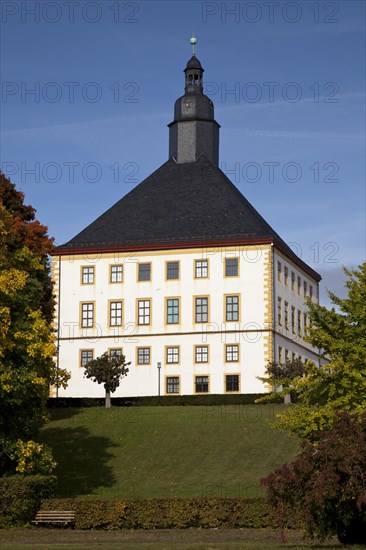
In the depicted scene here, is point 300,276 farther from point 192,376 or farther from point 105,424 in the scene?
point 105,424

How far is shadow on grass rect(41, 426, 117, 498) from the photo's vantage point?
4625 centimetres

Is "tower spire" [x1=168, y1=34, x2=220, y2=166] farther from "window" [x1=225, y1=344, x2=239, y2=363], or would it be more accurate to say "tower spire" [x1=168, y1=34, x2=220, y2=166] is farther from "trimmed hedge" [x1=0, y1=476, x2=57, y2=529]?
"trimmed hedge" [x1=0, y1=476, x2=57, y2=529]

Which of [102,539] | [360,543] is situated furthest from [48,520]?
[360,543]

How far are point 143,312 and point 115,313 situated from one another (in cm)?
220

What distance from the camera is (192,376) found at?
3054 inches

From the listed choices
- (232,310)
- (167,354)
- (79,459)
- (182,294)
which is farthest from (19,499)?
(182,294)

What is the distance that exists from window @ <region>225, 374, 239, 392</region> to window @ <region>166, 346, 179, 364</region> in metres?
4.11

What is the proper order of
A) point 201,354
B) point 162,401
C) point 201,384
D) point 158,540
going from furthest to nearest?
point 201,354, point 201,384, point 162,401, point 158,540

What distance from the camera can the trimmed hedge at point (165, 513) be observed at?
3422cm

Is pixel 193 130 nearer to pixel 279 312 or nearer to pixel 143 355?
pixel 279 312

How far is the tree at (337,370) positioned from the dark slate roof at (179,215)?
3759 centimetres

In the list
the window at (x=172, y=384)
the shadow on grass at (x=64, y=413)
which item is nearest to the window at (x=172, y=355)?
the window at (x=172, y=384)

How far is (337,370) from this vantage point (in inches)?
1532

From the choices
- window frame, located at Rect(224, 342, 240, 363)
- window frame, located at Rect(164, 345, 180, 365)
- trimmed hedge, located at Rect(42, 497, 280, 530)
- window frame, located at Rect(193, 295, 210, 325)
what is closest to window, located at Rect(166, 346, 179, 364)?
window frame, located at Rect(164, 345, 180, 365)
